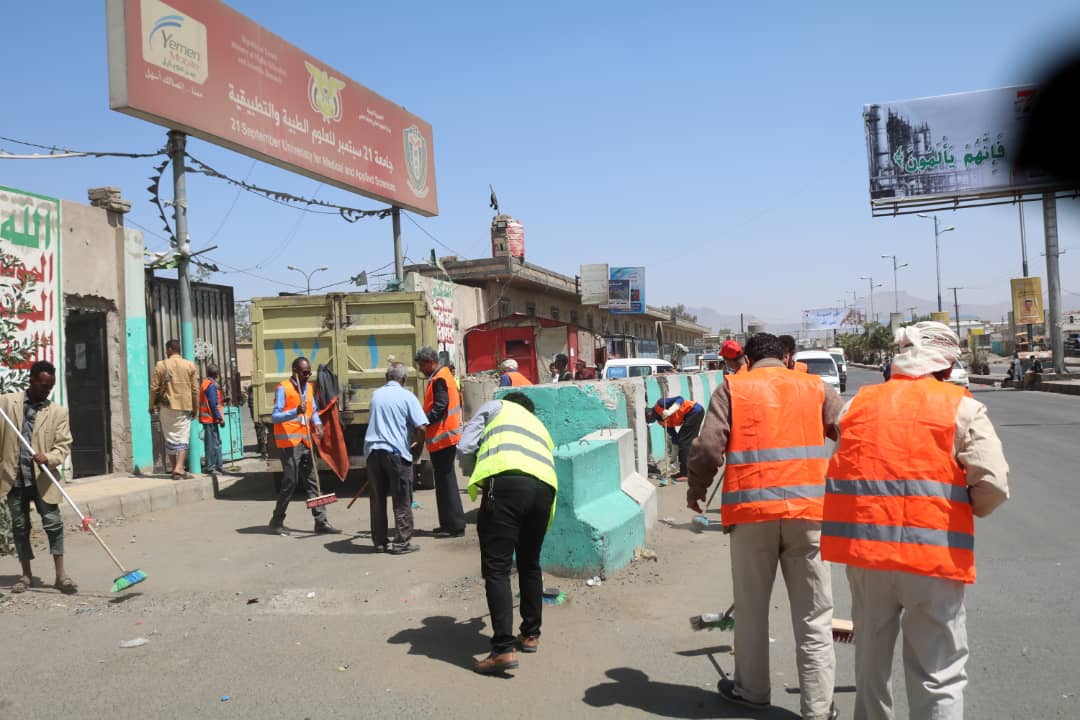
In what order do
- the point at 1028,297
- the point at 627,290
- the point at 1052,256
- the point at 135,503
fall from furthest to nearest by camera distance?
the point at 627,290, the point at 1028,297, the point at 1052,256, the point at 135,503

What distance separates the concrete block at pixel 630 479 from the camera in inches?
290

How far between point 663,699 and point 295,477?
17.5 feet

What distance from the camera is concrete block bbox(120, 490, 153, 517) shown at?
9.52 meters

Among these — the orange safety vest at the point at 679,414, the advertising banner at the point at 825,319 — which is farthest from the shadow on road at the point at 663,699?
the advertising banner at the point at 825,319

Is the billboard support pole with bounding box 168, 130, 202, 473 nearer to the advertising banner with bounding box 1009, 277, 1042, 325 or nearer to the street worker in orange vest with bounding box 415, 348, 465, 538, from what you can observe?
the street worker in orange vest with bounding box 415, 348, 465, 538

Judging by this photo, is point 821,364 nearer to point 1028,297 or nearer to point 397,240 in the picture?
point 397,240

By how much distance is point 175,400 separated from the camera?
1104 cm

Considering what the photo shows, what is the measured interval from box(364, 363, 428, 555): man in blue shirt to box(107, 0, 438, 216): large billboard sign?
625 cm

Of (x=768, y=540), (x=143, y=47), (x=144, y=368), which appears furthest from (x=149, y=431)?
(x=768, y=540)

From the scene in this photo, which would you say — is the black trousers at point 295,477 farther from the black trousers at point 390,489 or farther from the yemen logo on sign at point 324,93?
the yemen logo on sign at point 324,93

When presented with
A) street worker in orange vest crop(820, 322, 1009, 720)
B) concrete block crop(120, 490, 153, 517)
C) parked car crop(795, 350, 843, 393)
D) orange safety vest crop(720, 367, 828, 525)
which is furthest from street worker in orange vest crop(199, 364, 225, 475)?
parked car crop(795, 350, 843, 393)

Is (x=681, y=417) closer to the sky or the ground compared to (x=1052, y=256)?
closer to the ground

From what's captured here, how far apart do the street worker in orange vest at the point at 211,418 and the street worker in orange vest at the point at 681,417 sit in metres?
5.92

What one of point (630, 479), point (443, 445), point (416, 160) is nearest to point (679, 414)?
point (630, 479)
